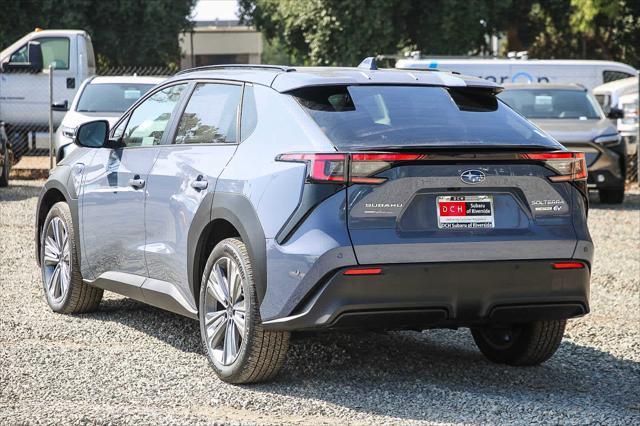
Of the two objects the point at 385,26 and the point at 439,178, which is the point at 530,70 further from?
the point at 439,178

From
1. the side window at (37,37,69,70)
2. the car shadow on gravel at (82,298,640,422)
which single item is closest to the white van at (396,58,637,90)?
the side window at (37,37,69,70)

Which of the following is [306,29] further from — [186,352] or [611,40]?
[186,352]

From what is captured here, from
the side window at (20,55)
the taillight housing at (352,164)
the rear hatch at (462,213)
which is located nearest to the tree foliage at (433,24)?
the side window at (20,55)

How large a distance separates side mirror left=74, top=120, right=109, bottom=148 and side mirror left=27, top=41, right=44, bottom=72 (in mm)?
16169

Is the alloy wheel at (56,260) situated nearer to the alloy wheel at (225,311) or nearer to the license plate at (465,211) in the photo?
the alloy wheel at (225,311)

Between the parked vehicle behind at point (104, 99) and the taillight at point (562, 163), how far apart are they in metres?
14.1

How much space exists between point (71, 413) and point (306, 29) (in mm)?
37661

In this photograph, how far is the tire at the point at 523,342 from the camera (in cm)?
677

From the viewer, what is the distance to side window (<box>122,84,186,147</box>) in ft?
24.3

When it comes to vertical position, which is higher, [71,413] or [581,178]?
[581,178]

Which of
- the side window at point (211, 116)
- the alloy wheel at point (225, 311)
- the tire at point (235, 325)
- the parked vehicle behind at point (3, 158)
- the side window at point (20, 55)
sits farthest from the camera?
the side window at point (20, 55)

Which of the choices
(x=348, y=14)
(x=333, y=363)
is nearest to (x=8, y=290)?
(x=333, y=363)

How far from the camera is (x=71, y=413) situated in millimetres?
5656

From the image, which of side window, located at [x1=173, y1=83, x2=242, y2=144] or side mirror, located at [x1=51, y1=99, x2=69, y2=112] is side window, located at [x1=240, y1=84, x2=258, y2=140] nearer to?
side window, located at [x1=173, y1=83, x2=242, y2=144]
